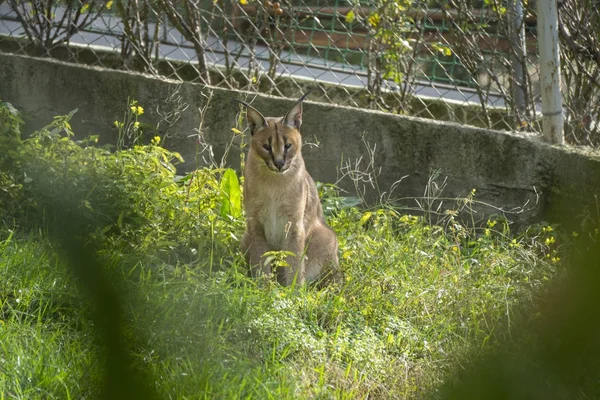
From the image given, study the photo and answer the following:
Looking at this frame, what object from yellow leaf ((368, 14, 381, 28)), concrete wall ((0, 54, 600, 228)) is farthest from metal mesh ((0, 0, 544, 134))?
concrete wall ((0, 54, 600, 228))

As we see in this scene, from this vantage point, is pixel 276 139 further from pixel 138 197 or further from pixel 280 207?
pixel 138 197

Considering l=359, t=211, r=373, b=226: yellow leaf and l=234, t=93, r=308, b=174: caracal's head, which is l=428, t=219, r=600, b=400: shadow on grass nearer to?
l=234, t=93, r=308, b=174: caracal's head

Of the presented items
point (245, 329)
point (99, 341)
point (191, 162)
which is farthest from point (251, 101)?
point (99, 341)

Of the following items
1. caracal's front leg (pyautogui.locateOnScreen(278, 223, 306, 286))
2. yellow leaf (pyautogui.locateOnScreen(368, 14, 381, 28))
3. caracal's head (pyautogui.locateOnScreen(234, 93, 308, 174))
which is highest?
yellow leaf (pyautogui.locateOnScreen(368, 14, 381, 28))

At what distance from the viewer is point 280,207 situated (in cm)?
449

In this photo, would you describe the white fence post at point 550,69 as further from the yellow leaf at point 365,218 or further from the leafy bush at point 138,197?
the leafy bush at point 138,197

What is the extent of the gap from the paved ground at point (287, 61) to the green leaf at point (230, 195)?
123 cm

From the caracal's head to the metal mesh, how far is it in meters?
1.14

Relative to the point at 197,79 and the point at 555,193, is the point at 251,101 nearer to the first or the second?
the point at 197,79

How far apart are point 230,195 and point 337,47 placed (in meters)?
1.53

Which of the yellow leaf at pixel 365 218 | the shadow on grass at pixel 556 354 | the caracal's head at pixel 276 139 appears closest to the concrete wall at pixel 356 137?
the yellow leaf at pixel 365 218

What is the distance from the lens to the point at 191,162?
5.91m

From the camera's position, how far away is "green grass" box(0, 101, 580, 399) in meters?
2.81

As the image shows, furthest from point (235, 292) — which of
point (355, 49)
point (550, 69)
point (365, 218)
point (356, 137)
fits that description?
point (355, 49)
